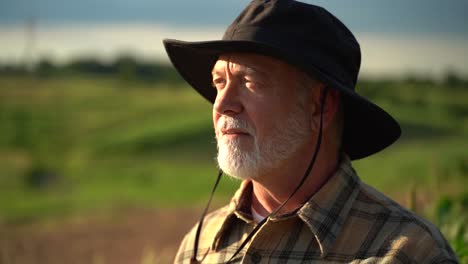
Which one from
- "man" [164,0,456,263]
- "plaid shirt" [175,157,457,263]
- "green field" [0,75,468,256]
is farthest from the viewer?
"green field" [0,75,468,256]

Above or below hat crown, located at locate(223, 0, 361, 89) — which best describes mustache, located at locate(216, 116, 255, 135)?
below

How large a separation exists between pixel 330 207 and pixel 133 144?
18.3 m

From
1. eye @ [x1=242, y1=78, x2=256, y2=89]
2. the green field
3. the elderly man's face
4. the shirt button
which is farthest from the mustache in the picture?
the green field

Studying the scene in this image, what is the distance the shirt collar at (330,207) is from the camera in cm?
251

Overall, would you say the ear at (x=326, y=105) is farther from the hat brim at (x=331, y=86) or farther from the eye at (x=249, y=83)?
the eye at (x=249, y=83)

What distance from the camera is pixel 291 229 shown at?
102 inches

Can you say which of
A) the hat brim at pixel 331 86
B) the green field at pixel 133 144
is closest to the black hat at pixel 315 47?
the hat brim at pixel 331 86

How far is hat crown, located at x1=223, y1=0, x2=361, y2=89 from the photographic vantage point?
8.32 ft

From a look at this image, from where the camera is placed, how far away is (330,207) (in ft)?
8.46

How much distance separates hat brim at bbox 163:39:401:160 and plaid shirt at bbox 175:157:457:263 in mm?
137

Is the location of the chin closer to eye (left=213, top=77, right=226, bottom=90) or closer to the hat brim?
eye (left=213, top=77, right=226, bottom=90)

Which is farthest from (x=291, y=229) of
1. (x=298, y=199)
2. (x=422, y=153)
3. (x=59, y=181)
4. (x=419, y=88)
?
(x=59, y=181)

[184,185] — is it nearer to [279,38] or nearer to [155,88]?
[155,88]

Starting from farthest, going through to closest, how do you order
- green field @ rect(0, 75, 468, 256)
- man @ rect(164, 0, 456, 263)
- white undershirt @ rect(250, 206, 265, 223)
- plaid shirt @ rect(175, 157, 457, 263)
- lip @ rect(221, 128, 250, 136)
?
1. green field @ rect(0, 75, 468, 256)
2. white undershirt @ rect(250, 206, 265, 223)
3. lip @ rect(221, 128, 250, 136)
4. man @ rect(164, 0, 456, 263)
5. plaid shirt @ rect(175, 157, 457, 263)
